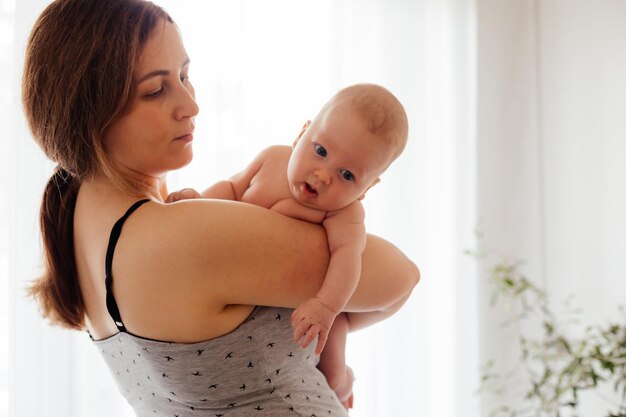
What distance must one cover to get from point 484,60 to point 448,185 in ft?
1.91

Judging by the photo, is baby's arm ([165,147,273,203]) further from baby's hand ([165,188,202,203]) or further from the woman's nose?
the woman's nose

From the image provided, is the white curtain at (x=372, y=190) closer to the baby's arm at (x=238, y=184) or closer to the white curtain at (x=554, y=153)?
the white curtain at (x=554, y=153)

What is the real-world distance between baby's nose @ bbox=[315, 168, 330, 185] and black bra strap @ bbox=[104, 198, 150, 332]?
0.27 metres

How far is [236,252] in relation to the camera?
979 mm

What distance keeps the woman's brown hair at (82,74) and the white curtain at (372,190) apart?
1.33 meters

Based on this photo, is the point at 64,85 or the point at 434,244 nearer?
the point at 64,85

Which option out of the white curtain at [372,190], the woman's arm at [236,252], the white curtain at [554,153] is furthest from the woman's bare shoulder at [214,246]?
the white curtain at [554,153]

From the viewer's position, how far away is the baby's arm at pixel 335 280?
3.26 ft

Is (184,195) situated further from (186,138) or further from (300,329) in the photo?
(300,329)

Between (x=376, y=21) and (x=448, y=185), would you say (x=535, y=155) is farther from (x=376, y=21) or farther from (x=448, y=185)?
(x=376, y=21)

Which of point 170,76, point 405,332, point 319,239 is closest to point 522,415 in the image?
point 405,332

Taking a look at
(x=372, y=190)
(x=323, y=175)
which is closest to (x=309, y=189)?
(x=323, y=175)

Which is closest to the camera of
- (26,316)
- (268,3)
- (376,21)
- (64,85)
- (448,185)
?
(64,85)

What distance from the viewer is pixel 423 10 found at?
310 centimetres
